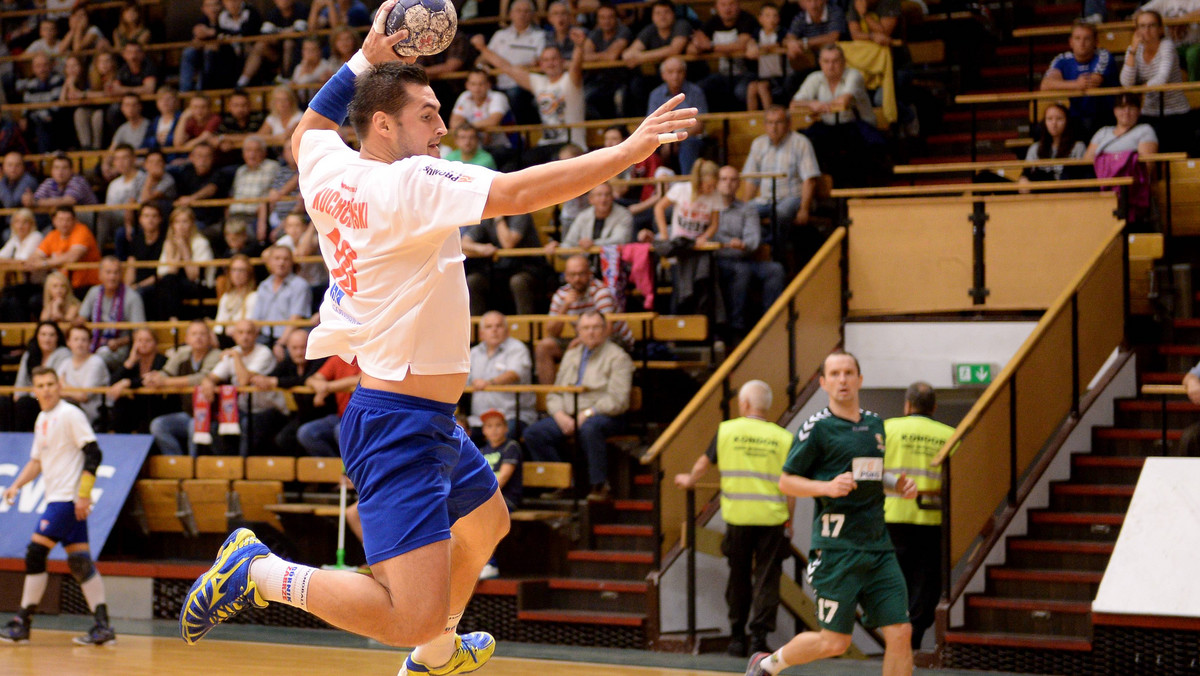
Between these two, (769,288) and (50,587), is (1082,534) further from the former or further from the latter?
(50,587)

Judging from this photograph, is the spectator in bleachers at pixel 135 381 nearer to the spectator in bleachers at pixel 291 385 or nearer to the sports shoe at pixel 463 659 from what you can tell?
the spectator in bleachers at pixel 291 385

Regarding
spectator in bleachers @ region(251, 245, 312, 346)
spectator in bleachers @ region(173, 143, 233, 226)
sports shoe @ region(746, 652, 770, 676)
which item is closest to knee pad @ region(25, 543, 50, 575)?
spectator in bleachers @ region(251, 245, 312, 346)

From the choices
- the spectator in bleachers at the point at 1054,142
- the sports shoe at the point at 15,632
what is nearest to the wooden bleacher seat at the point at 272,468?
the sports shoe at the point at 15,632

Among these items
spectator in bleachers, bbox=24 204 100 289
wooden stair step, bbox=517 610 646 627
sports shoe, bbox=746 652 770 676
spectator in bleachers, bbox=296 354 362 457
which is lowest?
wooden stair step, bbox=517 610 646 627

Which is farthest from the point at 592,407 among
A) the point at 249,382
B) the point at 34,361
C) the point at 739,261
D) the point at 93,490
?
the point at 34,361

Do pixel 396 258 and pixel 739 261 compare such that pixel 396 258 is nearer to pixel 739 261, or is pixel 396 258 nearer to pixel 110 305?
pixel 739 261

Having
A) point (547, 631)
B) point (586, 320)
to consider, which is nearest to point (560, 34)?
point (586, 320)

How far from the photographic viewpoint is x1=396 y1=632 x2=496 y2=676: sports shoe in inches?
173

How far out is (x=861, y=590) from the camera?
242 inches

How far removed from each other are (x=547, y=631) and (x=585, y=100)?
18.4 ft

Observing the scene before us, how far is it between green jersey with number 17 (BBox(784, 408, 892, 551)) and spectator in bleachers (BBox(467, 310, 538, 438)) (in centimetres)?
383

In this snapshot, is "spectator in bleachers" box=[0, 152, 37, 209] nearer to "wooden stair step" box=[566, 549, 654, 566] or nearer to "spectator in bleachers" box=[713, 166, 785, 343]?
"spectator in bleachers" box=[713, 166, 785, 343]

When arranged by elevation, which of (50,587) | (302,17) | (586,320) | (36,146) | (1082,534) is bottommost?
(50,587)

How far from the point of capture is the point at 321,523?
33.8ft
